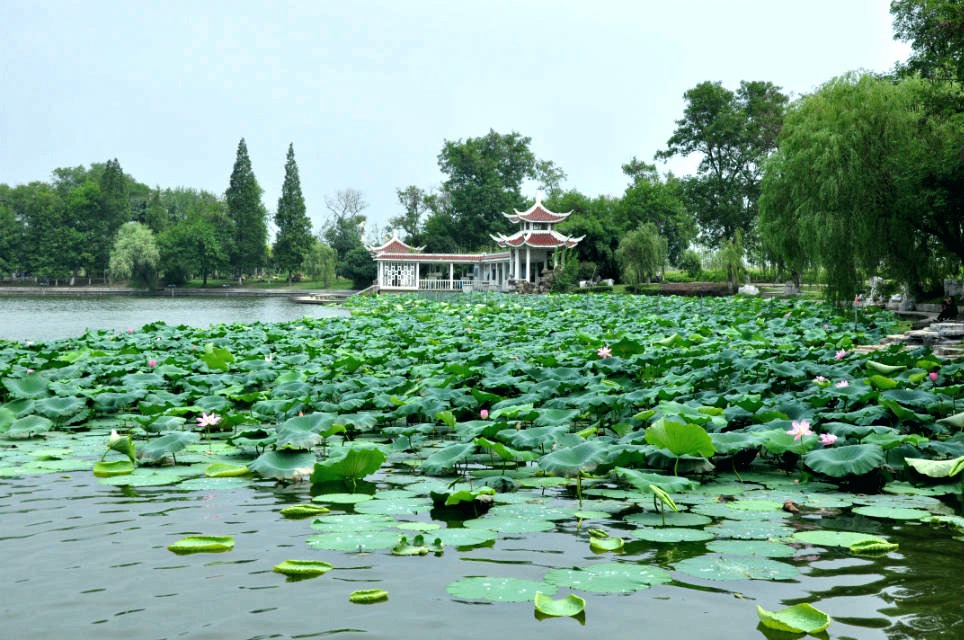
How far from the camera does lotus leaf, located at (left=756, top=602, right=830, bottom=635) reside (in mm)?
1936

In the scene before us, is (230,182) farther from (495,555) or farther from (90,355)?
(495,555)

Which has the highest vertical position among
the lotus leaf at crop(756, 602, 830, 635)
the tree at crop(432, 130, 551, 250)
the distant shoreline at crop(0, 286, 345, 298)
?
the tree at crop(432, 130, 551, 250)

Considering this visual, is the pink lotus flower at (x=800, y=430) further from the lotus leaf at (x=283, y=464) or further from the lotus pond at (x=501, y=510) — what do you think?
the lotus leaf at (x=283, y=464)

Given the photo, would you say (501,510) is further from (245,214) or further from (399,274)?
(245,214)

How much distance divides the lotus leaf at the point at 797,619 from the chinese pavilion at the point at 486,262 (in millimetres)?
34965

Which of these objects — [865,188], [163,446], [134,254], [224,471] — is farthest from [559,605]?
[134,254]

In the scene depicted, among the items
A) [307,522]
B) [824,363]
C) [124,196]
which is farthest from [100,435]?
[124,196]

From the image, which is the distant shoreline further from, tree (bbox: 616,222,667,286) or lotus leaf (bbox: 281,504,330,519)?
lotus leaf (bbox: 281,504,330,519)

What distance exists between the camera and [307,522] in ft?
9.82

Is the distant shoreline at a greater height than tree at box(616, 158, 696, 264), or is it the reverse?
tree at box(616, 158, 696, 264)

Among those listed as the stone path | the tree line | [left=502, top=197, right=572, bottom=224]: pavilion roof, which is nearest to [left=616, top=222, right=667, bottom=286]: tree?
the tree line

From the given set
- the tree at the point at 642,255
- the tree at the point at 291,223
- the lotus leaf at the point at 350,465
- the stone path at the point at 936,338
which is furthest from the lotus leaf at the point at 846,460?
the tree at the point at 291,223

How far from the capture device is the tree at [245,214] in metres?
54.3

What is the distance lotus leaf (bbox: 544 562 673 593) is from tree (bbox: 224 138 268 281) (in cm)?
5588
